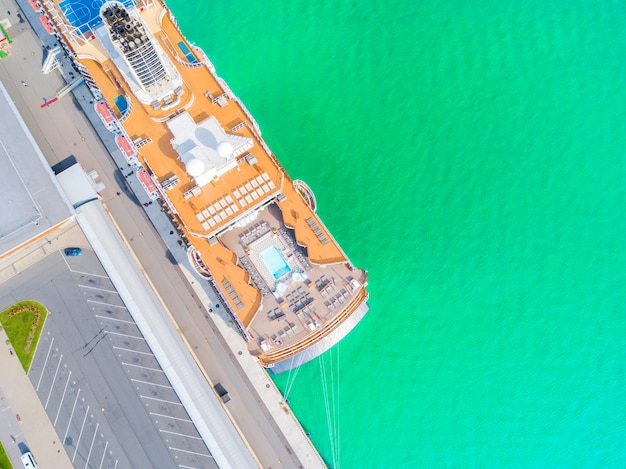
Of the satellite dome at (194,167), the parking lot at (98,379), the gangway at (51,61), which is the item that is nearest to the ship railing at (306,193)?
Answer: the satellite dome at (194,167)

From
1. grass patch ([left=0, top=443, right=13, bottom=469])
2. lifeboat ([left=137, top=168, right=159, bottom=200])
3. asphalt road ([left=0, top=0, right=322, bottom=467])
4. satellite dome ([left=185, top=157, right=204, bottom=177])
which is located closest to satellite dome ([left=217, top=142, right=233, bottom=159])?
satellite dome ([left=185, top=157, right=204, bottom=177])

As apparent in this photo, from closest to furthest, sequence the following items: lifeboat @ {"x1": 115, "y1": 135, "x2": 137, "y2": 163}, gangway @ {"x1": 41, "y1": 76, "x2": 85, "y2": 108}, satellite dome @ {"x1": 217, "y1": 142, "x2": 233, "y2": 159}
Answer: satellite dome @ {"x1": 217, "y1": 142, "x2": 233, "y2": 159}, lifeboat @ {"x1": 115, "y1": 135, "x2": 137, "y2": 163}, gangway @ {"x1": 41, "y1": 76, "x2": 85, "y2": 108}

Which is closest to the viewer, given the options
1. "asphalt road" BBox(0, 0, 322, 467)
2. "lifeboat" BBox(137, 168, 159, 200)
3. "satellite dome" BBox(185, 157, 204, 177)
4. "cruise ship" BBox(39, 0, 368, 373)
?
"satellite dome" BBox(185, 157, 204, 177)

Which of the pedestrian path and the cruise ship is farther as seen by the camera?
the pedestrian path

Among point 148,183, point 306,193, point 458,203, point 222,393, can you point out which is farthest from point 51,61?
point 458,203

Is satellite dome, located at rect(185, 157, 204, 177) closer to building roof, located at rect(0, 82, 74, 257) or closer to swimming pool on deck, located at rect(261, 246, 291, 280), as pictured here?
swimming pool on deck, located at rect(261, 246, 291, 280)

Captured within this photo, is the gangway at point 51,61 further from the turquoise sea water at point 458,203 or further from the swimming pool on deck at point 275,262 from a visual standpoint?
the swimming pool on deck at point 275,262

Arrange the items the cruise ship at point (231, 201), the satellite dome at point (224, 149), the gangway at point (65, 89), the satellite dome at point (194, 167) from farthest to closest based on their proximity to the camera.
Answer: the gangway at point (65, 89) < the cruise ship at point (231, 201) < the satellite dome at point (224, 149) < the satellite dome at point (194, 167)

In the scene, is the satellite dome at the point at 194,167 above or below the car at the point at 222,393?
above
